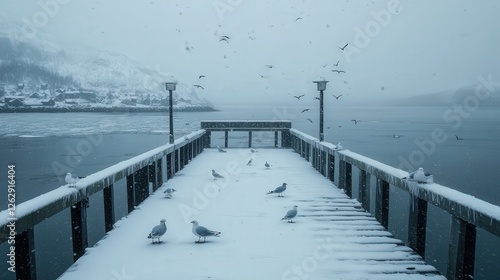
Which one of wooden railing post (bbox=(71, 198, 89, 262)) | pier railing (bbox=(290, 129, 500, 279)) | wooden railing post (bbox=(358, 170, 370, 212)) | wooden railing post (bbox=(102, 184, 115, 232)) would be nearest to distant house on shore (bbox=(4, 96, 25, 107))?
wooden railing post (bbox=(102, 184, 115, 232))

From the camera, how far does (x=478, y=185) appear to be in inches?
929

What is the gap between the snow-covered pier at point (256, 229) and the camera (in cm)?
359

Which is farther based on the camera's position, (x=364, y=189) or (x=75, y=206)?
(x=364, y=189)

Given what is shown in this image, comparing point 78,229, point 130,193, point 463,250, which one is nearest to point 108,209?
point 130,193

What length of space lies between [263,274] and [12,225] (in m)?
2.27

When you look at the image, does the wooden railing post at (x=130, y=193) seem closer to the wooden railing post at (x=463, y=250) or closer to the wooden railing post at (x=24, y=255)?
the wooden railing post at (x=24, y=255)

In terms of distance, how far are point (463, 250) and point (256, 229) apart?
2.65m

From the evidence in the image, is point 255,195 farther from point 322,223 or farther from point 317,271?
point 317,271

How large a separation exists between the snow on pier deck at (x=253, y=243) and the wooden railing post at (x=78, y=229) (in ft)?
0.34

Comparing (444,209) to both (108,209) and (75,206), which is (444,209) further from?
(108,209)

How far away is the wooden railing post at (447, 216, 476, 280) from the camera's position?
134 inches

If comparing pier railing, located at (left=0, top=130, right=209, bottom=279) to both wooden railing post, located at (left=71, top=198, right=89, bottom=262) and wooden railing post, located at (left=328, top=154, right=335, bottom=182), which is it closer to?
wooden railing post, located at (left=71, top=198, right=89, bottom=262)

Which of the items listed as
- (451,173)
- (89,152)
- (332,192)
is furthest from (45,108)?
(332,192)

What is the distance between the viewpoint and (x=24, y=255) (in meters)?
3.39
